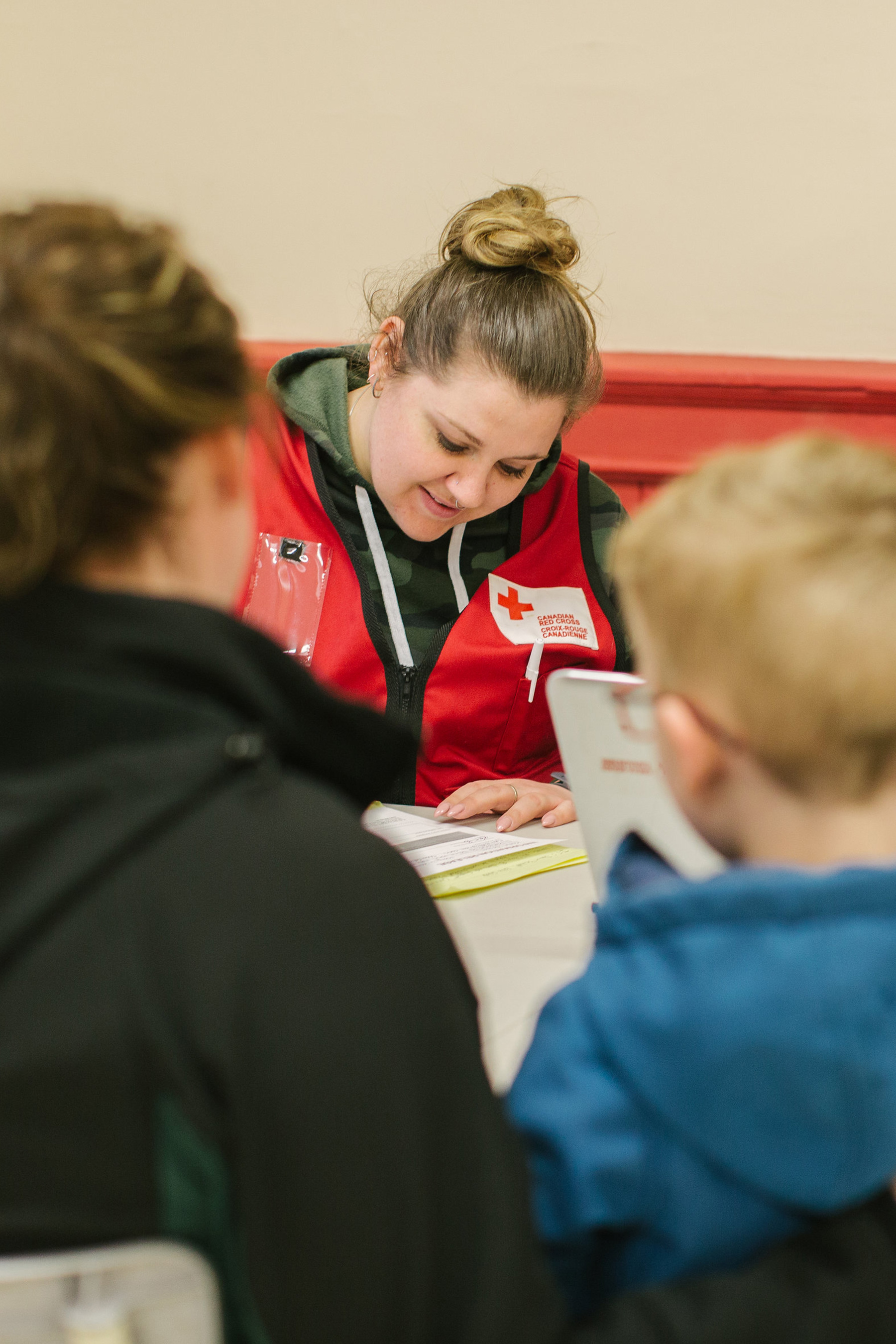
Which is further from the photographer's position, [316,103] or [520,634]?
[316,103]

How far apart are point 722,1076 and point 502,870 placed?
57 centimetres

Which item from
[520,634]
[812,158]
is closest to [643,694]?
[520,634]

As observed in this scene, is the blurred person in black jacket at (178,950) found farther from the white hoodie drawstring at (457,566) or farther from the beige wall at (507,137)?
the beige wall at (507,137)

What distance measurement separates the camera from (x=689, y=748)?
54 cm

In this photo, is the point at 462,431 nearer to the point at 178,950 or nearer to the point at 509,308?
the point at 509,308

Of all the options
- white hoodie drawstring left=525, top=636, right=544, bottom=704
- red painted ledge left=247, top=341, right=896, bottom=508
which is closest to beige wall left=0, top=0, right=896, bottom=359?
red painted ledge left=247, top=341, right=896, bottom=508

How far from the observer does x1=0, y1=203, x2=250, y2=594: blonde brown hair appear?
42cm

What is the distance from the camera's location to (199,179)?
201cm

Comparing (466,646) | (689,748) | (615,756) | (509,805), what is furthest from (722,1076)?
(466,646)

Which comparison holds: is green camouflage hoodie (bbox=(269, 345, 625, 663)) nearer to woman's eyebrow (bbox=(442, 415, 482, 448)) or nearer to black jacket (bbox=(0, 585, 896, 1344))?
woman's eyebrow (bbox=(442, 415, 482, 448))

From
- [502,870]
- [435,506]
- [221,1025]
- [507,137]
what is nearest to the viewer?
[221,1025]

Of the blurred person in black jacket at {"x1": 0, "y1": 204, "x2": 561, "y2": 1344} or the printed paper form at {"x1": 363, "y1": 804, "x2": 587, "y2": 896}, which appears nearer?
the blurred person in black jacket at {"x1": 0, "y1": 204, "x2": 561, "y2": 1344}

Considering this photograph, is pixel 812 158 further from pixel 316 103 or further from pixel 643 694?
pixel 643 694

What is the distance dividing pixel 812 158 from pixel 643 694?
4.91 feet
